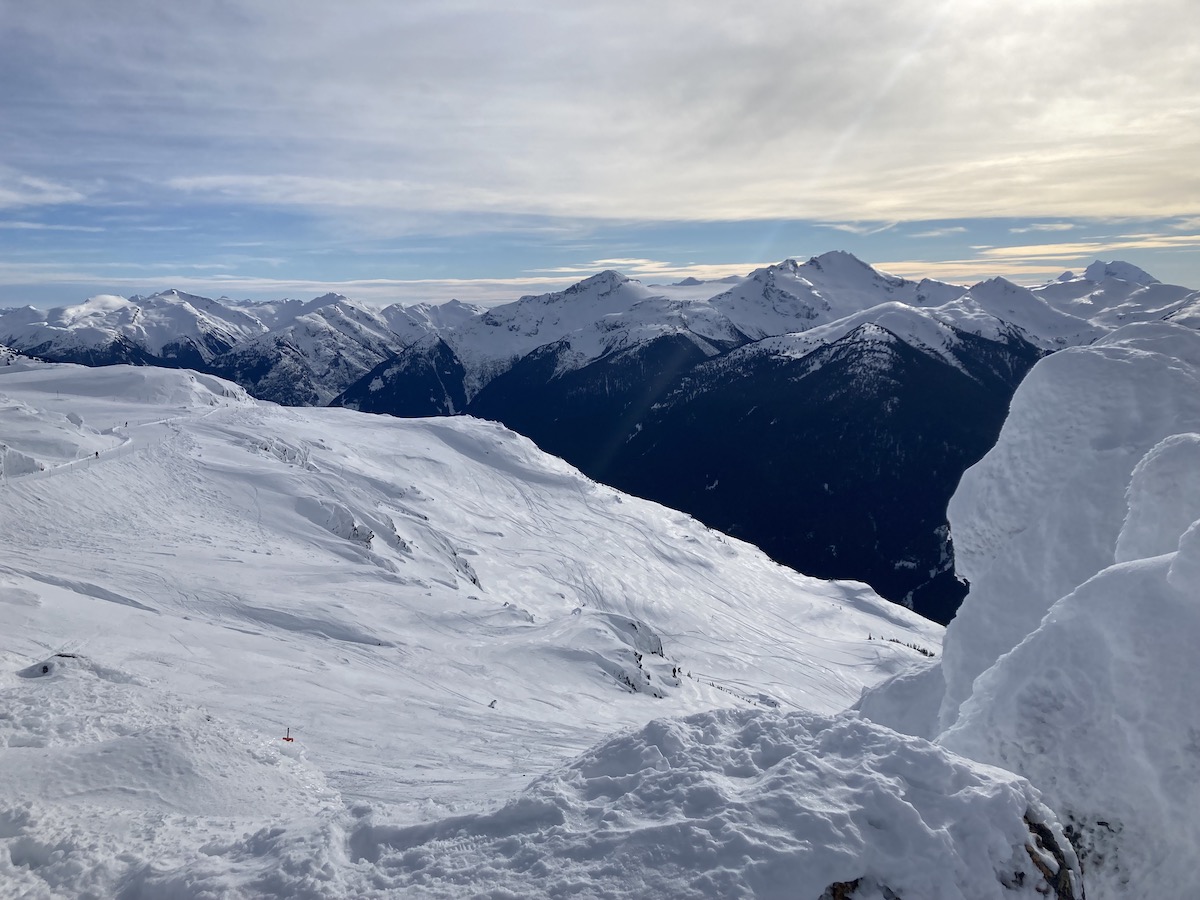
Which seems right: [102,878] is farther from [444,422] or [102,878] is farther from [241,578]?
[444,422]

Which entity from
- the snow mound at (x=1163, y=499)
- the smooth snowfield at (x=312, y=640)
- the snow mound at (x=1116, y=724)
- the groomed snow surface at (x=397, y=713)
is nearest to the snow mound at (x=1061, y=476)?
the snow mound at (x=1163, y=499)

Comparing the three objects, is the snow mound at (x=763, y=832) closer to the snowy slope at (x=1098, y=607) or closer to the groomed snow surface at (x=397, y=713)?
the groomed snow surface at (x=397, y=713)

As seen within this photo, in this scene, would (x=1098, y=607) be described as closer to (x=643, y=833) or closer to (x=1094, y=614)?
(x=1094, y=614)

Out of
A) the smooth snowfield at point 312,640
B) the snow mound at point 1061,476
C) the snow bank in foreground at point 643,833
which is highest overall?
the snow mound at point 1061,476

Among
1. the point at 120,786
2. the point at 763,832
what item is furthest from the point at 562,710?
the point at 763,832

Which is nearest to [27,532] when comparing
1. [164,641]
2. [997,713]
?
[164,641]

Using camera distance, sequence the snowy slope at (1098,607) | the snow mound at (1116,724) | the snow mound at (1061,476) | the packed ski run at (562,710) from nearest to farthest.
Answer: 1. the packed ski run at (562,710)
2. the snow mound at (1116,724)
3. the snowy slope at (1098,607)
4. the snow mound at (1061,476)
